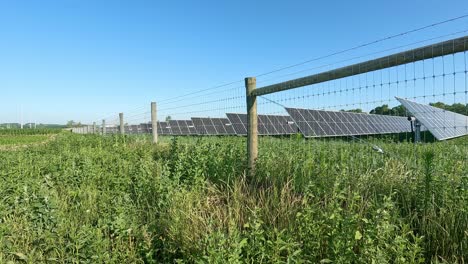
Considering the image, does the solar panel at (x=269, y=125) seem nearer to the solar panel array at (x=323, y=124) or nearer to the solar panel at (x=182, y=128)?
the solar panel array at (x=323, y=124)

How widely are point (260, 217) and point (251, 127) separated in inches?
77.5

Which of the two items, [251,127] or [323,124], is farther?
[323,124]

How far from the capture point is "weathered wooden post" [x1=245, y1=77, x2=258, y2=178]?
4.71 meters

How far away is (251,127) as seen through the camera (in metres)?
4.74

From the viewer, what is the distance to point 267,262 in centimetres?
221

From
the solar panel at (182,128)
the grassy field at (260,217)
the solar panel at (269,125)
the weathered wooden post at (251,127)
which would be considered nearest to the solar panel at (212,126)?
the solar panel at (182,128)

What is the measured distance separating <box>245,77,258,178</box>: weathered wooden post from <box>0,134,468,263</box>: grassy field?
15cm

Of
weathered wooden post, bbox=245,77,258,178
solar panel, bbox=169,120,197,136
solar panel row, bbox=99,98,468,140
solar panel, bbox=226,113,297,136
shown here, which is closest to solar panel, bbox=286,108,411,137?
solar panel row, bbox=99,98,468,140

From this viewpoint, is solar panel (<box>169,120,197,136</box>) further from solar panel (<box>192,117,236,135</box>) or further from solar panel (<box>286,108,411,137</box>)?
solar panel (<box>286,108,411,137</box>)

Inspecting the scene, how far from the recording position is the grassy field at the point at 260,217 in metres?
2.21

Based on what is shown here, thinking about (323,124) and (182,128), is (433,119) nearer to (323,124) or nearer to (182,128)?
(323,124)

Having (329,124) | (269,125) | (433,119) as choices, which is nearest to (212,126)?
(269,125)

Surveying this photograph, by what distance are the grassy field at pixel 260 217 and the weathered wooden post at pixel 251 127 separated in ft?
0.49

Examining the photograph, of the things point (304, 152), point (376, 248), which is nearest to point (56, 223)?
point (376, 248)
